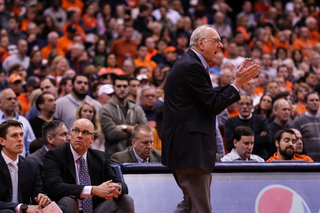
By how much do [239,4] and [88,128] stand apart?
12776 millimetres

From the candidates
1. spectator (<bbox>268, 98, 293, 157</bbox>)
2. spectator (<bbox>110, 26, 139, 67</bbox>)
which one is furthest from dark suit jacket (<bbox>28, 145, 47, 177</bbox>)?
spectator (<bbox>110, 26, 139, 67</bbox>)

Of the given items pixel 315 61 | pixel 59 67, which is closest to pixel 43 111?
pixel 59 67

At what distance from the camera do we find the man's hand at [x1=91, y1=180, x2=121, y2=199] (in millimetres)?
4230

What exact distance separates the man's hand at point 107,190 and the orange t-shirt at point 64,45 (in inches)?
280

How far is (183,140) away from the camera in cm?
341

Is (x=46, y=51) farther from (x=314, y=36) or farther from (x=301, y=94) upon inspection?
(x=314, y=36)

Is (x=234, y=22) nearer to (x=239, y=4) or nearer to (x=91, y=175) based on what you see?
(x=239, y=4)

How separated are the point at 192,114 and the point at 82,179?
5.65 feet

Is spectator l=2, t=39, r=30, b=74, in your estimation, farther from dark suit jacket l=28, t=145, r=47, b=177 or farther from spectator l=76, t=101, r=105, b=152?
dark suit jacket l=28, t=145, r=47, b=177

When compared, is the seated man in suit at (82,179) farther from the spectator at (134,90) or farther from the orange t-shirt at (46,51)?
the orange t-shirt at (46,51)

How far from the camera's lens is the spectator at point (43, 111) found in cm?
675

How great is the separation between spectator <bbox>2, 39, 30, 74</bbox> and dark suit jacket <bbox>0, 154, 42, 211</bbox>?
5862 millimetres

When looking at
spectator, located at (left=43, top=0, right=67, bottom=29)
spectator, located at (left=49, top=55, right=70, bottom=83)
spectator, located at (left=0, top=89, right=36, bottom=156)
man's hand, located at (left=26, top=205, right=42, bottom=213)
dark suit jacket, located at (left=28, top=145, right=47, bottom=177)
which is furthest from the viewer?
spectator, located at (left=43, top=0, right=67, bottom=29)

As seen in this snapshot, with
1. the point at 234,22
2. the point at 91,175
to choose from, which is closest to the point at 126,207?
the point at 91,175
